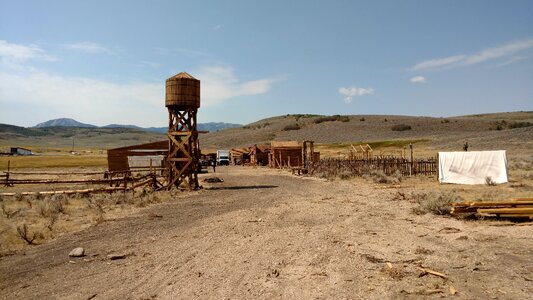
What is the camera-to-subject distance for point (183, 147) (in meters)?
24.1

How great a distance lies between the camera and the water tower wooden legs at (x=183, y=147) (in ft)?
78.8

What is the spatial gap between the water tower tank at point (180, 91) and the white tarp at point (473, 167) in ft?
51.7

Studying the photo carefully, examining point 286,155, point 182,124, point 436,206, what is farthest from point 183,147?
point 286,155

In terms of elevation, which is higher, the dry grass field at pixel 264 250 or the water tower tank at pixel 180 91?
the water tower tank at pixel 180 91

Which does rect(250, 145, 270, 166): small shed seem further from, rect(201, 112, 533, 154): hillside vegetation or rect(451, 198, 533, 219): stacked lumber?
rect(451, 198, 533, 219): stacked lumber

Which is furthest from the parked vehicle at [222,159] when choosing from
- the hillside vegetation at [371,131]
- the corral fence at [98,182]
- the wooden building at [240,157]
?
the corral fence at [98,182]

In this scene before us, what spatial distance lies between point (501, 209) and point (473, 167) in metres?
13.4

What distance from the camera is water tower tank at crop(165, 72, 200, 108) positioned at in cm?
2364

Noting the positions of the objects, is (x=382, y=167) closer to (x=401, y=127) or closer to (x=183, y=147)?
(x=183, y=147)

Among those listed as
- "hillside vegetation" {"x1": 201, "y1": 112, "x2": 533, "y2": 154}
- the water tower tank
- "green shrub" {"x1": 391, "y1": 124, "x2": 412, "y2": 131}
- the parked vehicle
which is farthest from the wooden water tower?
"green shrub" {"x1": 391, "y1": 124, "x2": 412, "y2": 131}

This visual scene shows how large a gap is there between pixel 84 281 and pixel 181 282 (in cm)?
186

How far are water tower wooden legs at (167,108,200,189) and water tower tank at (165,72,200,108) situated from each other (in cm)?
67

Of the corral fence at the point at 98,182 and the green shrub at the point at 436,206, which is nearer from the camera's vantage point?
the green shrub at the point at 436,206

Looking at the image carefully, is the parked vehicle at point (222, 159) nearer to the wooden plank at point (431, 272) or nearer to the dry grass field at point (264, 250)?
the dry grass field at point (264, 250)
